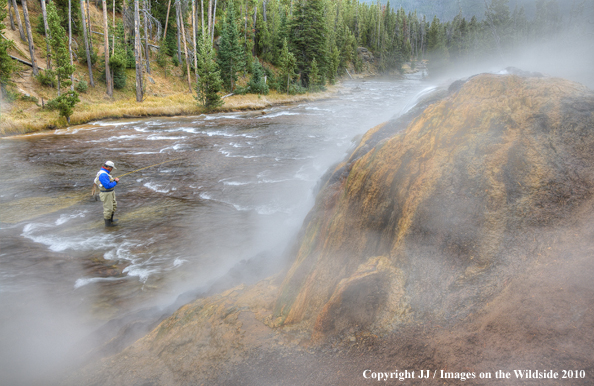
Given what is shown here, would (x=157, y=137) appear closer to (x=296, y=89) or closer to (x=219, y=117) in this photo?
(x=219, y=117)

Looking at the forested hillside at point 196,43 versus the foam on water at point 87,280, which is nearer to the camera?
the foam on water at point 87,280

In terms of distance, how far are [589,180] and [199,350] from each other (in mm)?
4869

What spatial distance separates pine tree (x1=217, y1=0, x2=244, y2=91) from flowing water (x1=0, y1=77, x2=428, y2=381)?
64.8 ft

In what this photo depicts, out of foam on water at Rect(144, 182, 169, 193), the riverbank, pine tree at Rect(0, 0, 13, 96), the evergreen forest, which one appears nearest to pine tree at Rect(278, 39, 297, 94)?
the evergreen forest

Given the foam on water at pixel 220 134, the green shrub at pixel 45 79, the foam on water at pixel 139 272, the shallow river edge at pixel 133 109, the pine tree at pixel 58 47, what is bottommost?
the foam on water at pixel 139 272

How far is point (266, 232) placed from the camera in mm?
8906

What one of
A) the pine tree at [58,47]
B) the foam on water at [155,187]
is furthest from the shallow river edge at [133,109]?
the foam on water at [155,187]

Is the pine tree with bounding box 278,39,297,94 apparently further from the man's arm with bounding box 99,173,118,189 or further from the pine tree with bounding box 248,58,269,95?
the man's arm with bounding box 99,173,118,189

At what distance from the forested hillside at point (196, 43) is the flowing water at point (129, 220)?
34.8 feet

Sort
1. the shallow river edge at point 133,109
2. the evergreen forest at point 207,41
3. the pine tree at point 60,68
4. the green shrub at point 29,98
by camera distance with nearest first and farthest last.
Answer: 1. the shallow river edge at point 133,109
2. the pine tree at point 60,68
3. the green shrub at point 29,98
4. the evergreen forest at point 207,41

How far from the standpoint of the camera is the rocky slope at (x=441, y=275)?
9.09ft

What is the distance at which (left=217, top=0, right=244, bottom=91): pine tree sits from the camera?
3629 cm

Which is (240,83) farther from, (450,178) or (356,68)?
(356,68)

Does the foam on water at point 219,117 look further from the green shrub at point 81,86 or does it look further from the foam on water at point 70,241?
the foam on water at point 70,241
